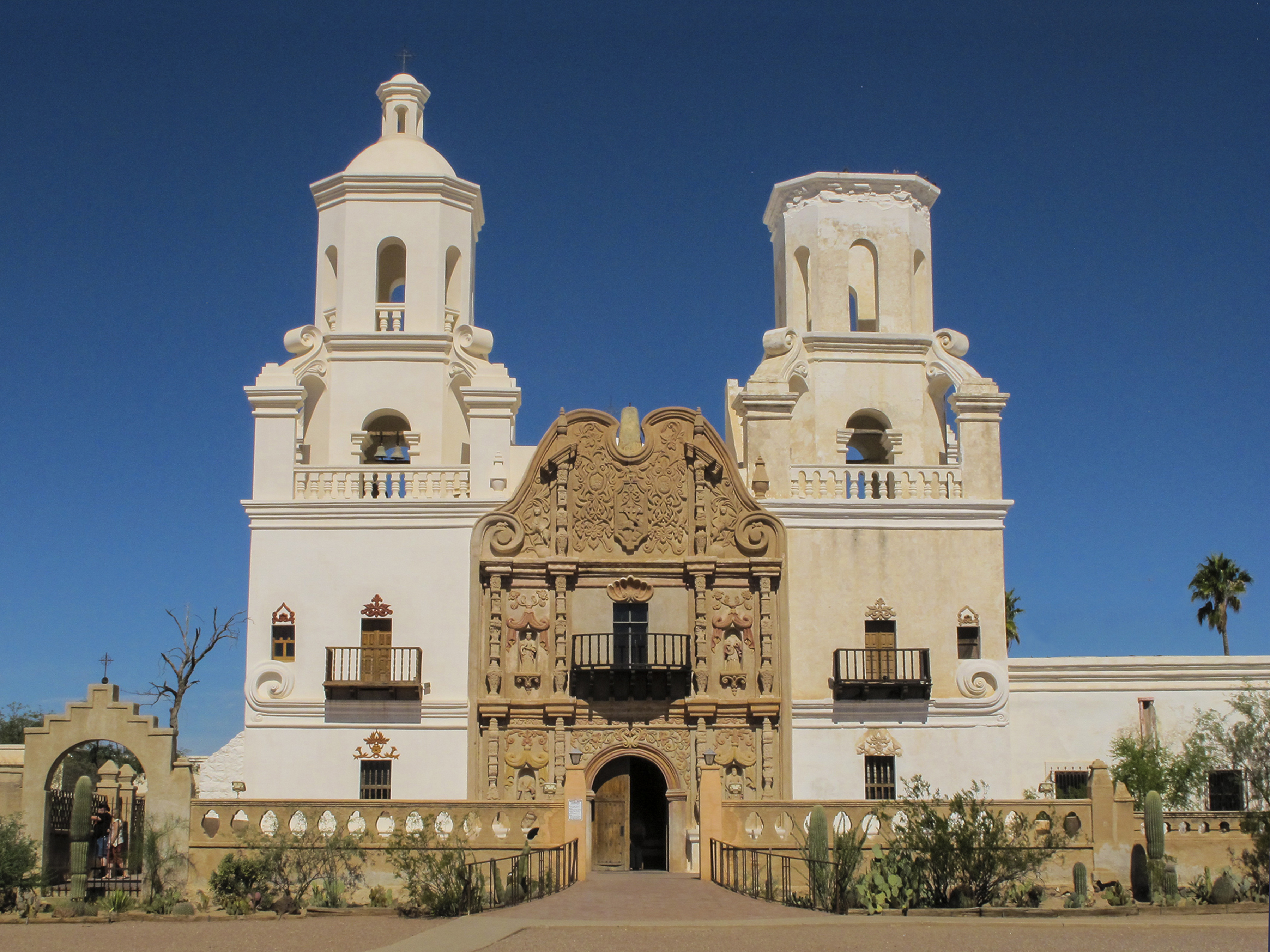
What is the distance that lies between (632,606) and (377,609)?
5.60 meters

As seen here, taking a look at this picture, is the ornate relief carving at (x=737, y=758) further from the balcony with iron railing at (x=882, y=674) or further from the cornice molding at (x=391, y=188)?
A: the cornice molding at (x=391, y=188)

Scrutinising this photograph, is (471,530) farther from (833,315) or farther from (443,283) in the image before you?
(833,315)

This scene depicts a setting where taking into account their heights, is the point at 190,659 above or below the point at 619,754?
above

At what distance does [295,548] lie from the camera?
3347 cm

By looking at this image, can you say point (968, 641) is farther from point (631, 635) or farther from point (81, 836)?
point (81, 836)

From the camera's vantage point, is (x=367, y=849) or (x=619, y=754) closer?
(x=367, y=849)

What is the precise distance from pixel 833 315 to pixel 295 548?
13665mm

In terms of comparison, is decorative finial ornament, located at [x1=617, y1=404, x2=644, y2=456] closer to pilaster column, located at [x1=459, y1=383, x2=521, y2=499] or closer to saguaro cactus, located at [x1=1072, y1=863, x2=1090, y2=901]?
pilaster column, located at [x1=459, y1=383, x2=521, y2=499]

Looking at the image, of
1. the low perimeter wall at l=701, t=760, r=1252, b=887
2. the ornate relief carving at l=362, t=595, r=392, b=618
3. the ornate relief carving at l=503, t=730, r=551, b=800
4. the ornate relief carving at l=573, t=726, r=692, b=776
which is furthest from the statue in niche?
the ornate relief carving at l=362, t=595, r=392, b=618

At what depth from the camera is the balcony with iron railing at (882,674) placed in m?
32.7

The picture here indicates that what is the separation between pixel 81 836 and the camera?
26297 millimetres

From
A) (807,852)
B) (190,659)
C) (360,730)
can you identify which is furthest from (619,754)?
(190,659)

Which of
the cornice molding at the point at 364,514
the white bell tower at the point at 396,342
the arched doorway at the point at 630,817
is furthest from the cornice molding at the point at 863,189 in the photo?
the arched doorway at the point at 630,817

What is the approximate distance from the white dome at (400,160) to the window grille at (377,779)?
549 inches
